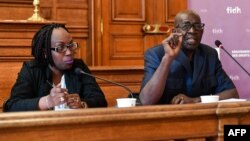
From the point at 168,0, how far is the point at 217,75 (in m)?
2.20

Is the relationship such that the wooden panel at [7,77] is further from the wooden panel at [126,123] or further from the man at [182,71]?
the wooden panel at [126,123]

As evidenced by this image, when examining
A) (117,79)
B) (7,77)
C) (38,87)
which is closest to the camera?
(38,87)

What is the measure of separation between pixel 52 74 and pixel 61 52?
0.14m

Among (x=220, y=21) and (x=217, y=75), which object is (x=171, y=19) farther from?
(x=217, y=75)

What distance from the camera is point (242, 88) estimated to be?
4121mm

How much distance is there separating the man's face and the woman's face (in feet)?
2.14

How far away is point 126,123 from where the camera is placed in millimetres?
1352

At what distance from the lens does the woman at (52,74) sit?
8.05 ft

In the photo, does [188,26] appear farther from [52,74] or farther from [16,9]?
[16,9]

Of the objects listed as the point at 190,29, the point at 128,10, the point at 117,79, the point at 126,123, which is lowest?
the point at 117,79

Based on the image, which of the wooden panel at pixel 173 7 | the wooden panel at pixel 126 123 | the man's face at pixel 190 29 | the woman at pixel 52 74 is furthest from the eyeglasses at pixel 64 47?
the wooden panel at pixel 173 7

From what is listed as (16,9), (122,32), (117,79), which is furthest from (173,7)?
(117,79)

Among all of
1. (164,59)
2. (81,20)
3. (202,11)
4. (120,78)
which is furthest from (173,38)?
(81,20)

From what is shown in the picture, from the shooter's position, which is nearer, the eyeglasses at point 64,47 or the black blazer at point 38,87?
the black blazer at point 38,87
